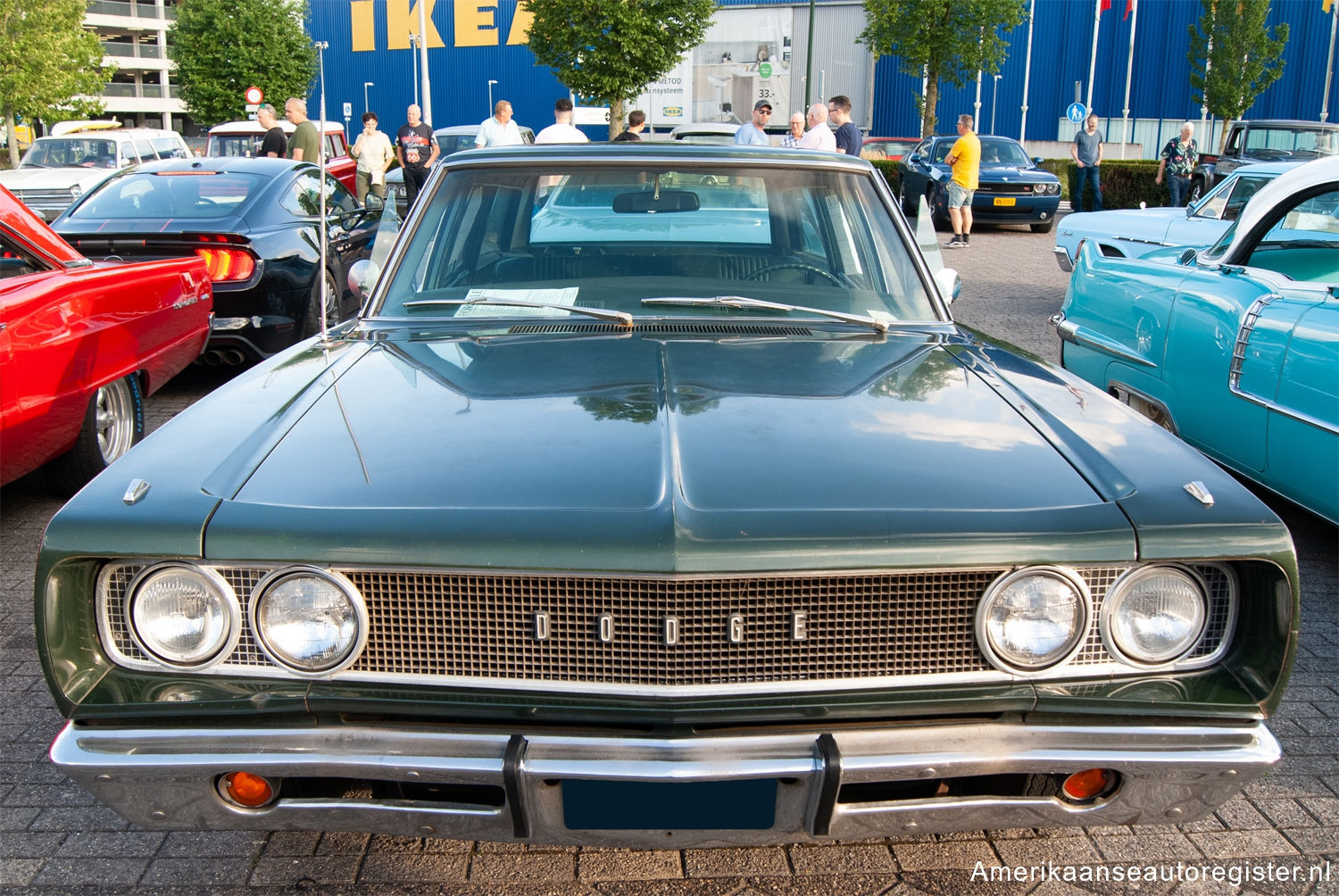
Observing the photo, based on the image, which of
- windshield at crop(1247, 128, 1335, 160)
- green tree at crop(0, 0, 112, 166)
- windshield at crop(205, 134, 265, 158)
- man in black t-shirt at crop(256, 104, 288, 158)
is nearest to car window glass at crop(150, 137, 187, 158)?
windshield at crop(205, 134, 265, 158)

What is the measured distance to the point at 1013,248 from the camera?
51.2 feet

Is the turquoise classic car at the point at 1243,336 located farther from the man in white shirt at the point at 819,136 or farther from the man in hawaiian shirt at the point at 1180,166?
the man in hawaiian shirt at the point at 1180,166

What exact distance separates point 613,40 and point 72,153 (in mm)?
10225

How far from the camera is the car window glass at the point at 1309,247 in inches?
196

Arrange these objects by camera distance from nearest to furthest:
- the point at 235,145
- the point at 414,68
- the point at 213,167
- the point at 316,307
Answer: the point at 316,307, the point at 213,167, the point at 235,145, the point at 414,68

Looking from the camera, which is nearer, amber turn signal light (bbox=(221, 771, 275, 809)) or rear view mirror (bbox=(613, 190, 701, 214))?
amber turn signal light (bbox=(221, 771, 275, 809))

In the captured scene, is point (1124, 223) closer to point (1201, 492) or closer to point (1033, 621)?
point (1201, 492)

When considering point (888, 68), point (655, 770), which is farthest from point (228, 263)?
point (888, 68)

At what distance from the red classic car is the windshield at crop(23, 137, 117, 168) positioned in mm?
14000

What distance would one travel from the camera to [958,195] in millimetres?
14805

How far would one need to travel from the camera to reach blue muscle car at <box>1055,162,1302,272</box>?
347 inches

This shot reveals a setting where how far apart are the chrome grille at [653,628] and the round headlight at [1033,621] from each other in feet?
0.08

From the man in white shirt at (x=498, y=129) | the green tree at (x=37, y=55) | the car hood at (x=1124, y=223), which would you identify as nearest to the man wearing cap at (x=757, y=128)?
the man in white shirt at (x=498, y=129)

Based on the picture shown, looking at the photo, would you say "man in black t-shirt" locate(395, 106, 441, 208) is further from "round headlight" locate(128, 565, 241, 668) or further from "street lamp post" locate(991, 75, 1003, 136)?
"street lamp post" locate(991, 75, 1003, 136)
